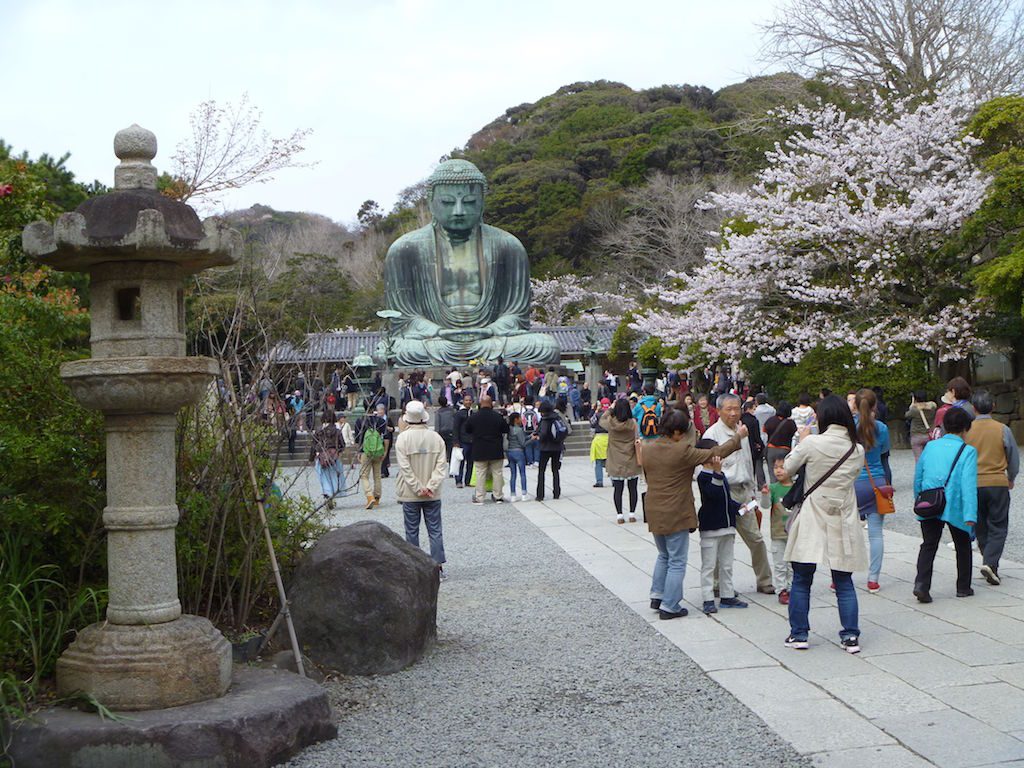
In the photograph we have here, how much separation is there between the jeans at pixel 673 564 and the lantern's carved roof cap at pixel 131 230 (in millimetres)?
3460

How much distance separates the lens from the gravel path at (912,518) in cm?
933

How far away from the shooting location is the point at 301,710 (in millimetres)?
4668

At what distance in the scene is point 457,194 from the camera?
81.0ft

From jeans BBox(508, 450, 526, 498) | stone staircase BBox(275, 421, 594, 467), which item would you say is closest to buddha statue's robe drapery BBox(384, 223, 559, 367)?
stone staircase BBox(275, 421, 594, 467)

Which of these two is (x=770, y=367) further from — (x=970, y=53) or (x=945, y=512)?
(x=945, y=512)

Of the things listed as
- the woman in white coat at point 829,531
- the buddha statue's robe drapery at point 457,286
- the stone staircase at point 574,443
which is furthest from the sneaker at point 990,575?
the buddha statue's robe drapery at point 457,286

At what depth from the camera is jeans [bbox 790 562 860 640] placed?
6027 mm

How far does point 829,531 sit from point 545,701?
1.91 metres

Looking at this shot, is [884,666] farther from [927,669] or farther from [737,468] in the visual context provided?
[737,468]

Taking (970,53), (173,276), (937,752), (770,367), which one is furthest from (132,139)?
(970,53)

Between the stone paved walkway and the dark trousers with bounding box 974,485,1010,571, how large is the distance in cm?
24

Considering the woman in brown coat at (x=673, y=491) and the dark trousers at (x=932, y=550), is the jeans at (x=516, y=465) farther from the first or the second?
the dark trousers at (x=932, y=550)

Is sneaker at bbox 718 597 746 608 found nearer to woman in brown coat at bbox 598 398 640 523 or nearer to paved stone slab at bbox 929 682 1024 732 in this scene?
paved stone slab at bbox 929 682 1024 732

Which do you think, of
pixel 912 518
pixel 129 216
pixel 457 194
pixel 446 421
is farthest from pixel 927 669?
pixel 457 194
